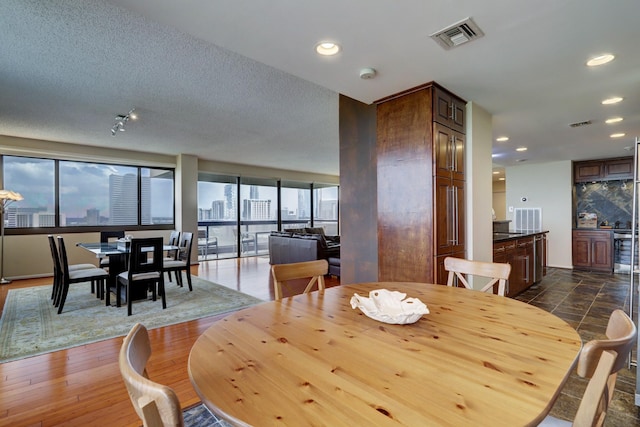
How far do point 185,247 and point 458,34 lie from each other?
15.1ft

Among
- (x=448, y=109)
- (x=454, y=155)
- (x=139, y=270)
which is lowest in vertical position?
(x=139, y=270)

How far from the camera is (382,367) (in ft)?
2.96

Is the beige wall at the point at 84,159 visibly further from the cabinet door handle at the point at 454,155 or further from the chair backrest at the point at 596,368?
the chair backrest at the point at 596,368

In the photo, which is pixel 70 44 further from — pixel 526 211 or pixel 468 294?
pixel 526 211

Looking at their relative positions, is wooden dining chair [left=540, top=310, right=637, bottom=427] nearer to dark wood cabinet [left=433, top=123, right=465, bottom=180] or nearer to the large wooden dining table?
the large wooden dining table

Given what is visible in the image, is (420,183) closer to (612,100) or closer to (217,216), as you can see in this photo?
(612,100)

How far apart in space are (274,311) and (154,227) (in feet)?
22.7

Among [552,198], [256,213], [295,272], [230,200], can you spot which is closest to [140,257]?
[295,272]

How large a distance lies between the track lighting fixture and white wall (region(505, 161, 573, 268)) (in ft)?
26.9

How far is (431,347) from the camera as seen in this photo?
1034 mm

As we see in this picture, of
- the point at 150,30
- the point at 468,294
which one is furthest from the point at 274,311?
the point at 150,30

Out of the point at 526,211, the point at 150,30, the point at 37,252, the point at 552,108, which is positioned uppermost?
the point at 150,30

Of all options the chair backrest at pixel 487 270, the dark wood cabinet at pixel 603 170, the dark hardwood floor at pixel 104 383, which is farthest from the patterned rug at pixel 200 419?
the dark wood cabinet at pixel 603 170

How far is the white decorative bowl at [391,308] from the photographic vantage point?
48.9 inches
